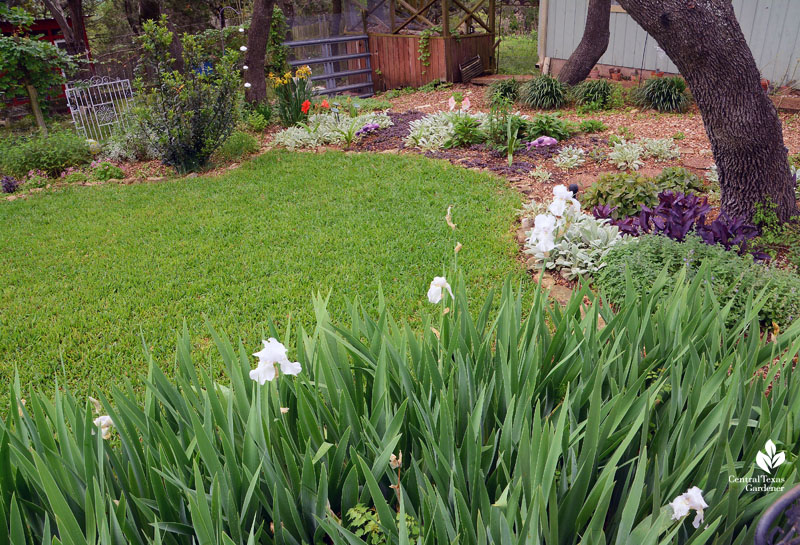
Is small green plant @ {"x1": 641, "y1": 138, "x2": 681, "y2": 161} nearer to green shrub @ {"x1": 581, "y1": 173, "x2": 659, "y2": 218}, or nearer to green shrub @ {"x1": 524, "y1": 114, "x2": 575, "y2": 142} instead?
green shrub @ {"x1": 524, "y1": 114, "x2": 575, "y2": 142}

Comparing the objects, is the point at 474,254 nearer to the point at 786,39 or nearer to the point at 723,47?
the point at 723,47

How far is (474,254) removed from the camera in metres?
3.84

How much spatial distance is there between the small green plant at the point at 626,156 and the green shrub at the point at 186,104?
13.6ft

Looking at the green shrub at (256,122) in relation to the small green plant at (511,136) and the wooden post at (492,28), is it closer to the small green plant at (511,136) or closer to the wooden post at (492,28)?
the small green plant at (511,136)

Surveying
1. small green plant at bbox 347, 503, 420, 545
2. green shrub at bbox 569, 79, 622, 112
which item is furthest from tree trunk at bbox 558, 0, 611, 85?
small green plant at bbox 347, 503, 420, 545

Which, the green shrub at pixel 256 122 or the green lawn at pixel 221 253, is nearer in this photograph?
the green lawn at pixel 221 253

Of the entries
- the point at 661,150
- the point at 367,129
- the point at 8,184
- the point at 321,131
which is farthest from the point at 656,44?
the point at 8,184

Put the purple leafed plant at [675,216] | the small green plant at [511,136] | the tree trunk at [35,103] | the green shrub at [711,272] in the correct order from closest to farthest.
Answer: the green shrub at [711,272] < the purple leafed plant at [675,216] < the small green plant at [511,136] < the tree trunk at [35,103]

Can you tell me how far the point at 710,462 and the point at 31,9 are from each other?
19673 millimetres

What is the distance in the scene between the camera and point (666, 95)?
734cm

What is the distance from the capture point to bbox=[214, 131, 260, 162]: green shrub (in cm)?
684

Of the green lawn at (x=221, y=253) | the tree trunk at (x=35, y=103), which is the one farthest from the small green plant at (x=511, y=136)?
the tree trunk at (x=35, y=103)

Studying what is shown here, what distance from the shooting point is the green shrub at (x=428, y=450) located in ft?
3.70

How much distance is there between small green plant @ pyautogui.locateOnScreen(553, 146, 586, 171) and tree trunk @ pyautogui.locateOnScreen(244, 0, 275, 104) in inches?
193
